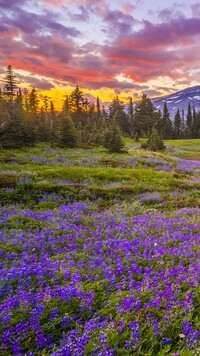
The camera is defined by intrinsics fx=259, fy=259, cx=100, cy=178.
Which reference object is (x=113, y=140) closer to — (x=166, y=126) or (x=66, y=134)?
(x=66, y=134)

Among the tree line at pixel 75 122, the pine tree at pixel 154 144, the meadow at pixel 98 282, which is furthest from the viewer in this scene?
the pine tree at pixel 154 144

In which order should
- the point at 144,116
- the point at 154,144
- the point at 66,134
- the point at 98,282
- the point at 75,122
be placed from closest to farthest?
the point at 98,282, the point at 66,134, the point at 154,144, the point at 75,122, the point at 144,116

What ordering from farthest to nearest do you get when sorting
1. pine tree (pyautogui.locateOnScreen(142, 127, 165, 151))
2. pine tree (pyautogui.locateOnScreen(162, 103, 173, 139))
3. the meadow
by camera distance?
pine tree (pyautogui.locateOnScreen(162, 103, 173, 139)), pine tree (pyautogui.locateOnScreen(142, 127, 165, 151)), the meadow

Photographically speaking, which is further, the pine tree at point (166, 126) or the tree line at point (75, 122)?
the pine tree at point (166, 126)

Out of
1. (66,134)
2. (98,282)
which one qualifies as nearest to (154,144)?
(66,134)

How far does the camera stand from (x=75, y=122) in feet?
279

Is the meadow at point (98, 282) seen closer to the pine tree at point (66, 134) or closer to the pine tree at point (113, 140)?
the pine tree at point (113, 140)

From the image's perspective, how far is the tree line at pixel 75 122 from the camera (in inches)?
1308

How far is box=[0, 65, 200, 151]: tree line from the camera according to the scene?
33.2 meters

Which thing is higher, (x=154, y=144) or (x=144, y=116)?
(x=144, y=116)

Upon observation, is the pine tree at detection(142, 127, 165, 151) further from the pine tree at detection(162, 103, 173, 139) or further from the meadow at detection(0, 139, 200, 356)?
the pine tree at detection(162, 103, 173, 139)

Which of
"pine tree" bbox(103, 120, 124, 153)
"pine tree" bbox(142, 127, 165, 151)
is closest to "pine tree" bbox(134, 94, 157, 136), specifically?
"pine tree" bbox(142, 127, 165, 151)

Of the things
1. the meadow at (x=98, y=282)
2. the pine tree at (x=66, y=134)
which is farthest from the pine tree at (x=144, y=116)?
the meadow at (x=98, y=282)

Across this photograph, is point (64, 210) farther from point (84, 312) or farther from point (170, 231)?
point (84, 312)
